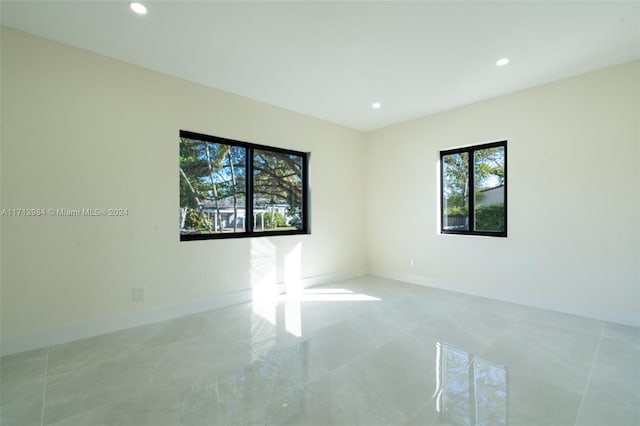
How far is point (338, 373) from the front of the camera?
2098 millimetres

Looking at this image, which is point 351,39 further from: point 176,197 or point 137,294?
point 137,294

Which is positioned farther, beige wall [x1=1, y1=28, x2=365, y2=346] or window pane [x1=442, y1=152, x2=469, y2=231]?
window pane [x1=442, y1=152, x2=469, y2=231]

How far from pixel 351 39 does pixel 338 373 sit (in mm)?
2754

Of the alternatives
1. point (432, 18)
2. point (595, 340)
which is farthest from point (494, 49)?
point (595, 340)

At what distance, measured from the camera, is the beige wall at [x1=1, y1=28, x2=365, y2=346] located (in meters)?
2.46

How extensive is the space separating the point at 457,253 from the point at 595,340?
1.79 metres

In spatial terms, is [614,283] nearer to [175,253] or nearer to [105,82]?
[175,253]

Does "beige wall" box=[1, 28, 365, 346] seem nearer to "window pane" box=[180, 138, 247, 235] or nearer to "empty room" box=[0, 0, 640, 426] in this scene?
"empty room" box=[0, 0, 640, 426]

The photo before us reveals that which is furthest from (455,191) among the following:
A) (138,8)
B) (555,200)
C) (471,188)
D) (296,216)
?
(138,8)

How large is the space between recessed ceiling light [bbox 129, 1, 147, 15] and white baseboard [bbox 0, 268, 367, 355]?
107 inches

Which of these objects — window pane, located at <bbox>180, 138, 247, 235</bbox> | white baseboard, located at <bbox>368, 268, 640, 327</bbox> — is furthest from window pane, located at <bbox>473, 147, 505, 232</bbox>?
window pane, located at <bbox>180, 138, 247, 235</bbox>

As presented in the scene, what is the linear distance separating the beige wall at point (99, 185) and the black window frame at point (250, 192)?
11 centimetres

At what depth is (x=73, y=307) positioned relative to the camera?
8.77ft

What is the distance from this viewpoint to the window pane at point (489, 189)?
3.93 meters
